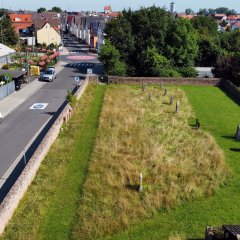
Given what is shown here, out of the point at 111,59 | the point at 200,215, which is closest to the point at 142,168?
the point at 200,215

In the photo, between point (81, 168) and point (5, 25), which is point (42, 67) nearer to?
point (5, 25)

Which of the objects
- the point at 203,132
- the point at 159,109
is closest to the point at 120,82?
the point at 159,109

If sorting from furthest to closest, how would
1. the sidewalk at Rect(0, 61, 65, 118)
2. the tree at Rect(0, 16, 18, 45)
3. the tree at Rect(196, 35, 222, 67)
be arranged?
the tree at Rect(0, 16, 18, 45) < the tree at Rect(196, 35, 222, 67) < the sidewalk at Rect(0, 61, 65, 118)

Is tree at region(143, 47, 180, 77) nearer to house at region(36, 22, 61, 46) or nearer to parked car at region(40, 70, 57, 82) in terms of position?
parked car at region(40, 70, 57, 82)

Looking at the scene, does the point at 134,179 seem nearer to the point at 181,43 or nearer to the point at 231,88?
the point at 231,88

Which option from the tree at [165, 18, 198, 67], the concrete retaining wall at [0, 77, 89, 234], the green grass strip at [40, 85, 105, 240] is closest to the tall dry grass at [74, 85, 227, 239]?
the green grass strip at [40, 85, 105, 240]

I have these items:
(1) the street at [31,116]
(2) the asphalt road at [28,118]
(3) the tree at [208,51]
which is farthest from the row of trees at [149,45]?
(3) the tree at [208,51]
